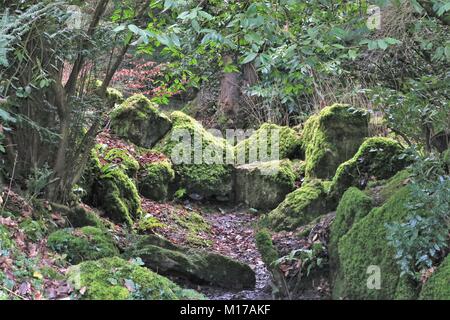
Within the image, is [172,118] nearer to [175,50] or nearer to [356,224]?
[175,50]

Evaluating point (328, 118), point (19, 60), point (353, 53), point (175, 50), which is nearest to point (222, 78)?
point (328, 118)

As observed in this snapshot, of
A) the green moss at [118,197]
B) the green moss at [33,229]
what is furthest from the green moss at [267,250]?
the green moss at [33,229]

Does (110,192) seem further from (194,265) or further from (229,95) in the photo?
(229,95)

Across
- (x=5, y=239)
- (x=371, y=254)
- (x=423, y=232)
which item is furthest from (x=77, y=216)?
(x=423, y=232)

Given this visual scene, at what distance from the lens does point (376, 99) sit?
5535 mm

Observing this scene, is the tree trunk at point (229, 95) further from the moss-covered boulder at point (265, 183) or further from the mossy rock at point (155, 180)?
the mossy rock at point (155, 180)

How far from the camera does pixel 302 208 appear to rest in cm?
698

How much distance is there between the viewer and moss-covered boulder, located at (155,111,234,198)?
903 cm

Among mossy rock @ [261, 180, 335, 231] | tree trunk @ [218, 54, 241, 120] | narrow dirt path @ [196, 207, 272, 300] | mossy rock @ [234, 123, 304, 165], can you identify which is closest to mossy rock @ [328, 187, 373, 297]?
narrow dirt path @ [196, 207, 272, 300]

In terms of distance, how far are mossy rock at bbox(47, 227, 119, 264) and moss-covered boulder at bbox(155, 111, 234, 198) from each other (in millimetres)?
3845

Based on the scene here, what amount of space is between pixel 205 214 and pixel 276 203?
1171 millimetres

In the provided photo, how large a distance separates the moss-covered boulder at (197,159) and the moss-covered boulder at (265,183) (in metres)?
0.31

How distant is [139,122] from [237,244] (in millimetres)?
3094
